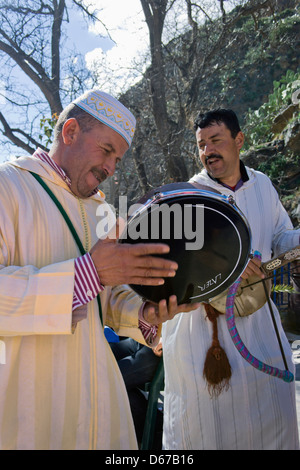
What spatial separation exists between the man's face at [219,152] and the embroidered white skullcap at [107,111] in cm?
103

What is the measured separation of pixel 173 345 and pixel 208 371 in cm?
27

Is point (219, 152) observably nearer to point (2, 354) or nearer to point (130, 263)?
point (130, 263)

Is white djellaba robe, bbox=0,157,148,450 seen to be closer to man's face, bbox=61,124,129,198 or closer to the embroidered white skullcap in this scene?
man's face, bbox=61,124,129,198

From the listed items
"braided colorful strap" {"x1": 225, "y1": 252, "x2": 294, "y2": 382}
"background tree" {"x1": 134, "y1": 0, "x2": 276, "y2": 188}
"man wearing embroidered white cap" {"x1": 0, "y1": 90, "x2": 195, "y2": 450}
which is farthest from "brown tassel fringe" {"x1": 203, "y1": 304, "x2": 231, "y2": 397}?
"background tree" {"x1": 134, "y1": 0, "x2": 276, "y2": 188}

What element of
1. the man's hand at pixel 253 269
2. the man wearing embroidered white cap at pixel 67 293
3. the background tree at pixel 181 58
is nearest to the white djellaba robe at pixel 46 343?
the man wearing embroidered white cap at pixel 67 293

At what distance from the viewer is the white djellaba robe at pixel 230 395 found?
7.48 feet

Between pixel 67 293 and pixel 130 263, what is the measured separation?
0.71ft

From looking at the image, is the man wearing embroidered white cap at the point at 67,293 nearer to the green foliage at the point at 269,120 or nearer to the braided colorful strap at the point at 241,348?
the braided colorful strap at the point at 241,348

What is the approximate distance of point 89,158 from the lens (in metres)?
1.62

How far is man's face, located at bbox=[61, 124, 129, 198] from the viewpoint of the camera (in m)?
1.63

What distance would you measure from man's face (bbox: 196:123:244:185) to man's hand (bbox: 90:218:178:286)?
5.31ft

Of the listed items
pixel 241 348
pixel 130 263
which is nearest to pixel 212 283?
pixel 130 263

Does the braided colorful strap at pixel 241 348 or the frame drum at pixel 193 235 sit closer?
the frame drum at pixel 193 235
